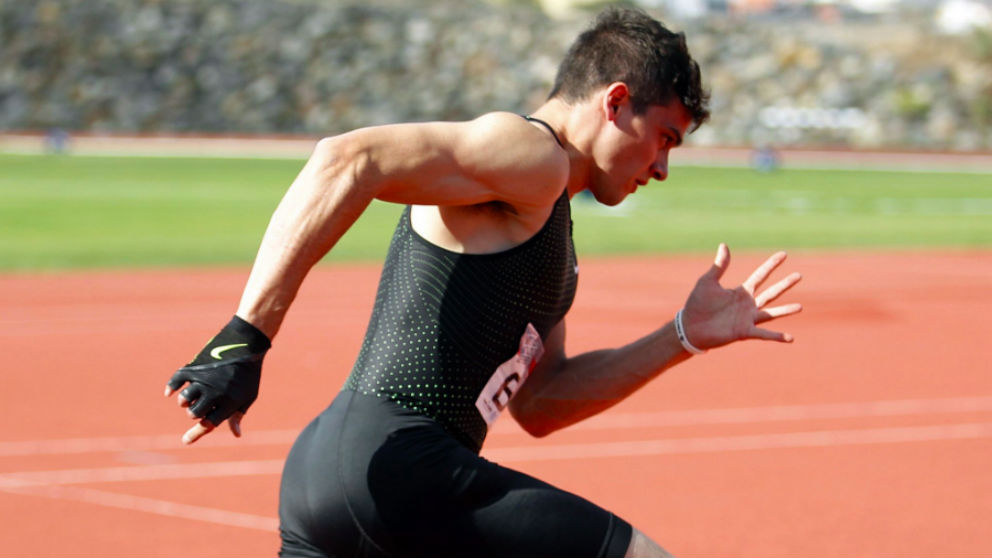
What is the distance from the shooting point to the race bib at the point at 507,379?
136 inches

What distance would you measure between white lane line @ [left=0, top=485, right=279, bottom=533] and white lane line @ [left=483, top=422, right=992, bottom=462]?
5.45 ft

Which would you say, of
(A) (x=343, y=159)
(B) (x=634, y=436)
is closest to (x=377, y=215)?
(B) (x=634, y=436)

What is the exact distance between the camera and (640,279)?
54.8 ft

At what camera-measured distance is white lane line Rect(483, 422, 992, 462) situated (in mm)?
8013

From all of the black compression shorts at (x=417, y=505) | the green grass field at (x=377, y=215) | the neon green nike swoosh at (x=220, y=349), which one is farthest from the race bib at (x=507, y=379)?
the green grass field at (x=377, y=215)

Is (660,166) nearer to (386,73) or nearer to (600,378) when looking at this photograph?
(600,378)

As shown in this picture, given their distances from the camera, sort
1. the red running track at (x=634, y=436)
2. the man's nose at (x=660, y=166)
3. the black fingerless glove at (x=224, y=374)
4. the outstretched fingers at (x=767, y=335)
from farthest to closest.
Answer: the red running track at (x=634, y=436), the outstretched fingers at (x=767, y=335), the man's nose at (x=660, y=166), the black fingerless glove at (x=224, y=374)

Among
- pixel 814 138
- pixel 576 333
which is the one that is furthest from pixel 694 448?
pixel 814 138

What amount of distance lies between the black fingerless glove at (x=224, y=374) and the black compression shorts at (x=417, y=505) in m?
0.28

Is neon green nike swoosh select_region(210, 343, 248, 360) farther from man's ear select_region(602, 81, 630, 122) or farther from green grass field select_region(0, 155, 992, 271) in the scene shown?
green grass field select_region(0, 155, 992, 271)

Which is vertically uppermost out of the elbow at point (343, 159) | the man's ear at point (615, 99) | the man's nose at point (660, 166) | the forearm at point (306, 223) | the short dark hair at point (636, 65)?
the short dark hair at point (636, 65)

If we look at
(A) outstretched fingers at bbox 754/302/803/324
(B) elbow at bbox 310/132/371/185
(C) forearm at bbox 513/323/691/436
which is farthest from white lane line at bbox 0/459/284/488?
(B) elbow at bbox 310/132/371/185

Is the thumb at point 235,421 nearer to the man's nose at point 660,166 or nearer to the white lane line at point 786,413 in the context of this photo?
the man's nose at point 660,166

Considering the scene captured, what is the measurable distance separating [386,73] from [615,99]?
71491 mm
